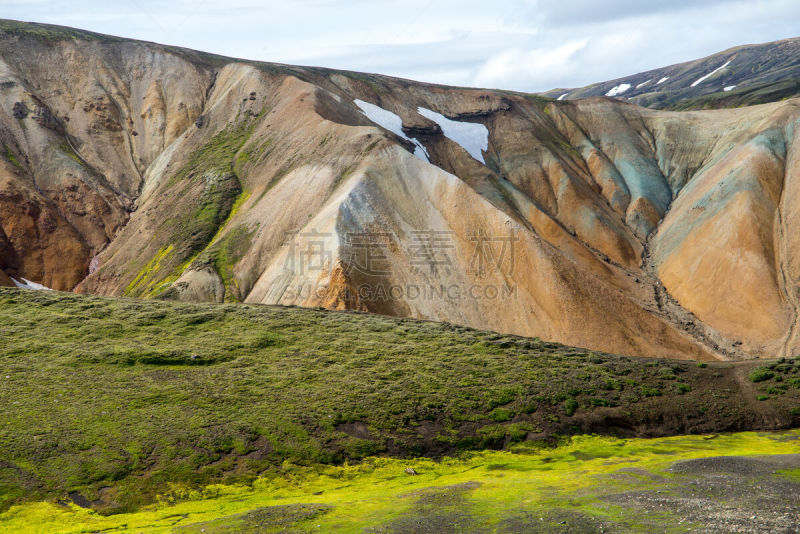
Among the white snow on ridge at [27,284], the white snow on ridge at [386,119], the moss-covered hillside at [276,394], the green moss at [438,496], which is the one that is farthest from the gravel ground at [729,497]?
the white snow on ridge at [386,119]

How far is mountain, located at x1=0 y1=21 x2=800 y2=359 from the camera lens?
54688 mm

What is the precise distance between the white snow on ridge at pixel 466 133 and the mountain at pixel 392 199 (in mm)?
513

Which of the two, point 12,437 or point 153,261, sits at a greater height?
point 153,261

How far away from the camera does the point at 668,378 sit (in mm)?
37969

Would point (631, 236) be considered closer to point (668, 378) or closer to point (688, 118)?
point (688, 118)

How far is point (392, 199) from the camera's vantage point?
6106 centimetres

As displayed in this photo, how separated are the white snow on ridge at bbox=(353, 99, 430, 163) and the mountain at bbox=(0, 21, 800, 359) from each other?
1.55ft

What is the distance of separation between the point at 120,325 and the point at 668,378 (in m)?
36.8

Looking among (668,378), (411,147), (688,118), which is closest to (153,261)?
(411,147)

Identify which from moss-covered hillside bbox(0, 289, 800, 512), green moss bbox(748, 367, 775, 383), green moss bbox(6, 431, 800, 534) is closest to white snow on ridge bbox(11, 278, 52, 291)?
moss-covered hillside bbox(0, 289, 800, 512)

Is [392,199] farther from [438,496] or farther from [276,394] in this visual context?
[438,496]

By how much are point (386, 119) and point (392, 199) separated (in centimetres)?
3298

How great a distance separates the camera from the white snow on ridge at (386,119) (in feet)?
288

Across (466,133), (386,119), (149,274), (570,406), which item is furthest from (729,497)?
(466,133)
